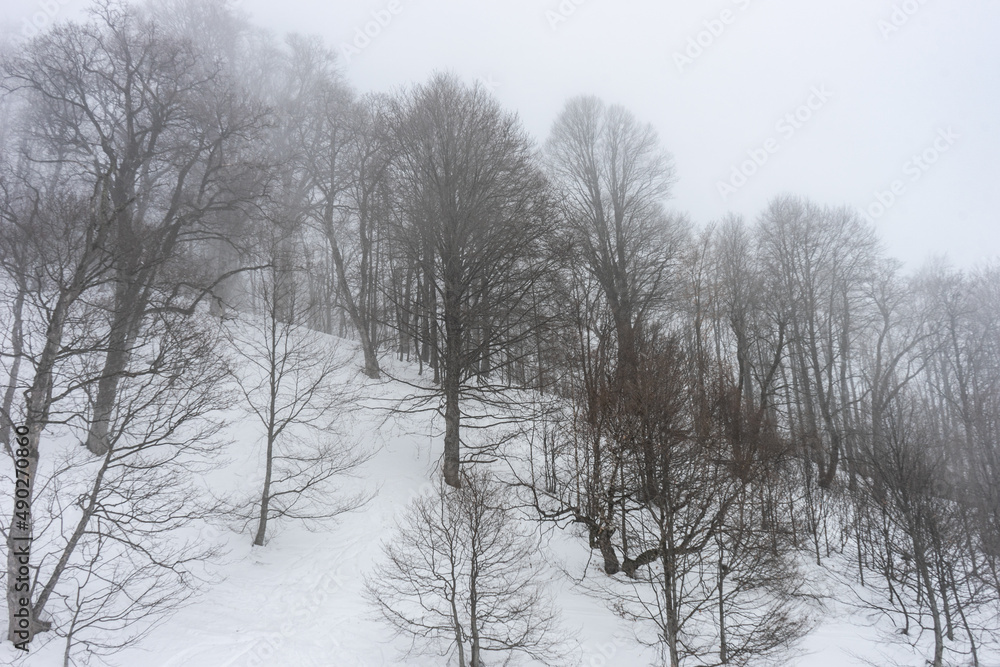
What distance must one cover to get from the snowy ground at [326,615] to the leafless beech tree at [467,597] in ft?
1.46

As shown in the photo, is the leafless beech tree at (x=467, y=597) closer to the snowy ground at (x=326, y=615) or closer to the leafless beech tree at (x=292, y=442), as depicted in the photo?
the snowy ground at (x=326, y=615)

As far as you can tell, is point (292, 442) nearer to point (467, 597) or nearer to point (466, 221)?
point (467, 597)

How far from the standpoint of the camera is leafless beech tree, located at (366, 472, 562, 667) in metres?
8.25

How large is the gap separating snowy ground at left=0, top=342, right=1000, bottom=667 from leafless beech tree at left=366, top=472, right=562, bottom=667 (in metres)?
0.45

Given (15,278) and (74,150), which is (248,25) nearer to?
(74,150)

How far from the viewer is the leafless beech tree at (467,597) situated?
825cm

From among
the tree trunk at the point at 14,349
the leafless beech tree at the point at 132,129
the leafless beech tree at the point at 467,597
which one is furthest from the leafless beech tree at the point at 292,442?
the tree trunk at the point at 14,349

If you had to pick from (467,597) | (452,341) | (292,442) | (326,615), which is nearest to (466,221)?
(452,341)

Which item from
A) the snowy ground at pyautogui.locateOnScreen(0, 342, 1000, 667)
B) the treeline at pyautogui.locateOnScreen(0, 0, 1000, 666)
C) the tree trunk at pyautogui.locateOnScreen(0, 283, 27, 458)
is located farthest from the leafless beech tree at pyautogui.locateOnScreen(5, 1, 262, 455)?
the snowy ground at pyautogui.locateOnScreen(0, 342, 1000, 667)

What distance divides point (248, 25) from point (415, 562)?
2794 cm

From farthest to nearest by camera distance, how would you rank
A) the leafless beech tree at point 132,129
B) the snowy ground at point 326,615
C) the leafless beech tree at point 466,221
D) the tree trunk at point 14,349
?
the leafless beech tree at point 466,221 < the leafless beech tree at point 132,129 < the snowy ground at point 326,615 < the tree trunk at point 14,349

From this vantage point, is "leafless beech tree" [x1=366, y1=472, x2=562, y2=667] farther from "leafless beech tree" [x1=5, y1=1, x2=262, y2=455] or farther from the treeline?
"leafless beech tree" [x1=5, y1=1, x2=262, y2=455]

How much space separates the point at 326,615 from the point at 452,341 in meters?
6.70

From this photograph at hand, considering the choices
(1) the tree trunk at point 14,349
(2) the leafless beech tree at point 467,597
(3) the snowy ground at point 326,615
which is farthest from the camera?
(2) the leafless beech tree at point 467,597
